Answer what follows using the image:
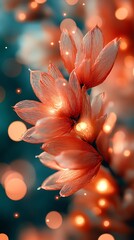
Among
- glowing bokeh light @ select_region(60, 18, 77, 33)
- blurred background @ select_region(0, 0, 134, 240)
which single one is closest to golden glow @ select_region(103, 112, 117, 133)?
blurred background @ select_region(0, 0, 134, 240)

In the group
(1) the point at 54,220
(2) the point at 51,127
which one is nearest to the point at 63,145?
(2) the point at 51,127

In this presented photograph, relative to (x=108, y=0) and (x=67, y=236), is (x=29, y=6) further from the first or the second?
(x=67, y=236)

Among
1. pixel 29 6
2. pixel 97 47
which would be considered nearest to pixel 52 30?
pixel 29 6

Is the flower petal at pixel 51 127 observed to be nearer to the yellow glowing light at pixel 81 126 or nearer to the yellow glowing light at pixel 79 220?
the yellow glowing light at pixel 81 126

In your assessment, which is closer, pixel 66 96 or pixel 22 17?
pixel 66 96

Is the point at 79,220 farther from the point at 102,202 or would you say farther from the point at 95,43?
the point at 95,43

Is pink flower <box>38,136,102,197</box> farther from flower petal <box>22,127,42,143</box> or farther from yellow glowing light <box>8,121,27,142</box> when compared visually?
yellow glowing light <box>8,121,27,142</box>
